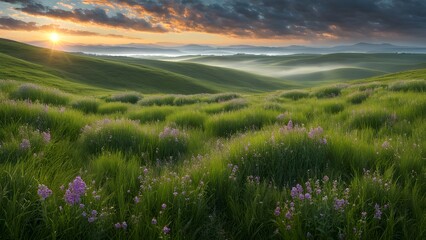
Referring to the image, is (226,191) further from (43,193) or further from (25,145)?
(25,145)

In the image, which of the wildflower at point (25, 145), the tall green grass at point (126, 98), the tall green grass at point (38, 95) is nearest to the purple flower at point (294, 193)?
the wildflower at point (25, 145)

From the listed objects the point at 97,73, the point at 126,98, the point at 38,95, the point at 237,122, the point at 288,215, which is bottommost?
the point at 97,73

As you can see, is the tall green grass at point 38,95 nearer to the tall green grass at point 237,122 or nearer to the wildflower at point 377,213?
the tall green grass at point 237,122

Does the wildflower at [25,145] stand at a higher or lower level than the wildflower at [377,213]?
higher

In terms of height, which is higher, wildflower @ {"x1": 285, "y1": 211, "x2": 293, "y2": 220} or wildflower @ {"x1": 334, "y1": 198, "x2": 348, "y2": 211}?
wildflower @ {"x1": 334, "y1": 198, "x2": 348, "y2": 211}

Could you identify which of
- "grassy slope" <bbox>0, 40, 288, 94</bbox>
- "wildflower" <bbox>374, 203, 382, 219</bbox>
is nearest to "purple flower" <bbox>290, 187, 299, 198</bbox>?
"wildflower" <bbox>374, 203, 382, 219</bbox>

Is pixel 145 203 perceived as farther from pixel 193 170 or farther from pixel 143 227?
pixel 193 170

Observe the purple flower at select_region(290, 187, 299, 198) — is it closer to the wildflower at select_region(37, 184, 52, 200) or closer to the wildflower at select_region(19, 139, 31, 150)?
the wildflower at select_region(37, 184, 52, 200)

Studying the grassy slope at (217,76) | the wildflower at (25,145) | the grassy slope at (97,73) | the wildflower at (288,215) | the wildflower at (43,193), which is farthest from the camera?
the grassy slope at (217,76)

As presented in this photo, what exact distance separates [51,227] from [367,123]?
619 centimetres

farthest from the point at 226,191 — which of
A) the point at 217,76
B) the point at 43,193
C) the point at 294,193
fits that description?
the point at 217,76

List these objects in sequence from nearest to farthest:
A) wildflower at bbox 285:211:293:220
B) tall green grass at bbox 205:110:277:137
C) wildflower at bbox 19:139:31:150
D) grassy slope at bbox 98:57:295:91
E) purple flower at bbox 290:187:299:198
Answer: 1. wildflower at bbox 285:211:293:220
2. purple flower at bbox 290:187:299:198
3. wildflower at bbox 19:139:31:150
4. tall green grass at bbox 205:110:277:137
5. grassy slope at bbox 98:57:295:91

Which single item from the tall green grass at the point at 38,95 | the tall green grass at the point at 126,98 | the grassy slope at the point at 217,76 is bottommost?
the grassy slope at the point at 217,76

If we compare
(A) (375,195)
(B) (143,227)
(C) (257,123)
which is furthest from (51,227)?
(C) (257,123)
